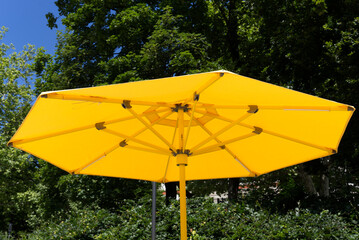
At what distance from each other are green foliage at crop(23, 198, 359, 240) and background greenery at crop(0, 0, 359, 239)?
0.08ft

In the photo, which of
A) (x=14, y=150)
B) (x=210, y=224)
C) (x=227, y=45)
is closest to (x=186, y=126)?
(x=210, y=224)

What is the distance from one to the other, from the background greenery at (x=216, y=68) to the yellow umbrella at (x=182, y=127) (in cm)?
295

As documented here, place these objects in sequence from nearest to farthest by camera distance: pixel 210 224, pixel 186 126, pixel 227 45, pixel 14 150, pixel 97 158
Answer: pixel 186 126, pixel 97 158, pixel 210 224, pixel 227 45, pixel 14 150

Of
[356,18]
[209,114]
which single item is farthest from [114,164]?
[356,18]

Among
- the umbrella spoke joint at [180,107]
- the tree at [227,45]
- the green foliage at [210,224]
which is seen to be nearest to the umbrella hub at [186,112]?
the umbrella spoke joint at [180,107]

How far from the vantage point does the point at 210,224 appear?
24.7 feet

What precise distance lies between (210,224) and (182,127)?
4.40 m

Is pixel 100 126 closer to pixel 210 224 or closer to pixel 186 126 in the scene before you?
pixel 186 126

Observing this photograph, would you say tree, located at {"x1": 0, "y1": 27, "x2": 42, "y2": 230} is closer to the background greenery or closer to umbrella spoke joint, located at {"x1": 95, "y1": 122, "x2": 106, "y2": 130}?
the background greenery

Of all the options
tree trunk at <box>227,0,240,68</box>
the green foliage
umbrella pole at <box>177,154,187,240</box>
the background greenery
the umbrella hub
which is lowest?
umbrella pole at <box>177,154,187,240</box>

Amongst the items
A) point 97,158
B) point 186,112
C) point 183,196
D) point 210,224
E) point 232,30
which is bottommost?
point 183,196

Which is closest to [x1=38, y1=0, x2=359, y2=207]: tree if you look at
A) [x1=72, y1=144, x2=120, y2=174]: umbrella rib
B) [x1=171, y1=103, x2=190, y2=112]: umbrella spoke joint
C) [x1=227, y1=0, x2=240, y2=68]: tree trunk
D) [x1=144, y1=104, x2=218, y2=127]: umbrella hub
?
[x1=227, y1=0, x2=240, y2=68]: tree trunk

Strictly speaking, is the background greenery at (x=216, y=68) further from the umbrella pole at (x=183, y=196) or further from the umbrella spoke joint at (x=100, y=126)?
the umbrella spoke joint at (x=100, y=126)

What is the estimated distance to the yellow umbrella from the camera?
2.70 m
